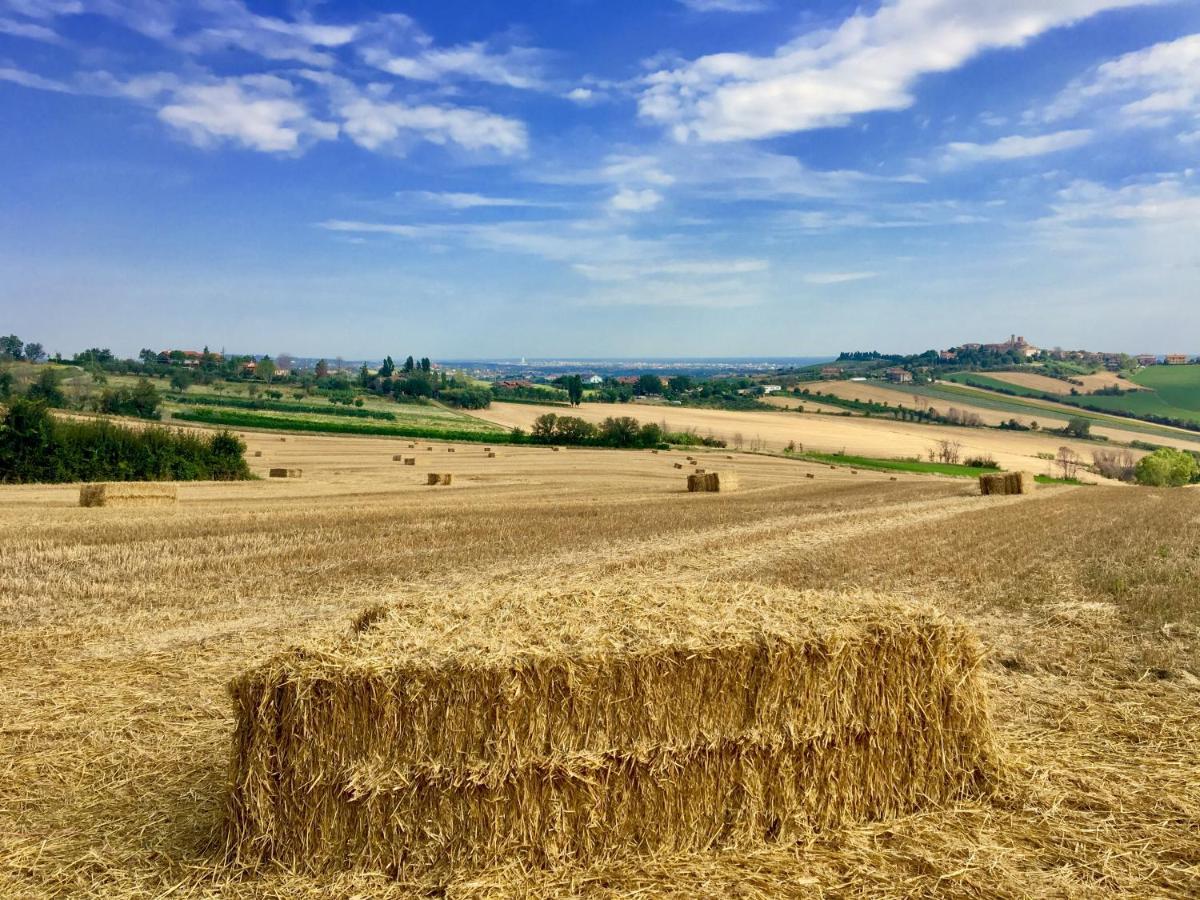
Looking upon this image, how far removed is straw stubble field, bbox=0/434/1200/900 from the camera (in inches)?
218

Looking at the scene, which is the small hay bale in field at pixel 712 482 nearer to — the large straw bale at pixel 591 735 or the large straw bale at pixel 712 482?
the large straw bale at pixel 712 482

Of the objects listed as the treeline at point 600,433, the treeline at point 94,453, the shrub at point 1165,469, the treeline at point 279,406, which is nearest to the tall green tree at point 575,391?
the treeline at point 279,406

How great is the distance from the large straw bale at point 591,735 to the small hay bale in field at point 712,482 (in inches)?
1286

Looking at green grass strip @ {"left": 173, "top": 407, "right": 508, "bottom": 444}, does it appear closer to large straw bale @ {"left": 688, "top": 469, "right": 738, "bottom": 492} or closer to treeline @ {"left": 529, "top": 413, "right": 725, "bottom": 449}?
treeline @ {"left": 529, "top": 413, "right": 725, "bottom": 449}

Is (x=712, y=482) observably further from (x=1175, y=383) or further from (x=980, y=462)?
(x=1175, y=383)

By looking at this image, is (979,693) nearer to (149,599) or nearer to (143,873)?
(143,873)

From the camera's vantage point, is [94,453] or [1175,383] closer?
[94,453]

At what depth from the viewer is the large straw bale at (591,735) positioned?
5.56 m

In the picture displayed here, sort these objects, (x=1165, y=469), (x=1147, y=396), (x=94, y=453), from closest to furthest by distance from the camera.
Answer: (x=94, y=453)
(x=1165, y=469)
(x=1147, y=396)

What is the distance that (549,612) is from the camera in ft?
22.4

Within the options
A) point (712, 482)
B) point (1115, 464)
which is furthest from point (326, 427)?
point (1115, 464)

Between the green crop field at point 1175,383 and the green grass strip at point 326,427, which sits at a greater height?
the green crop field at point 1175,383

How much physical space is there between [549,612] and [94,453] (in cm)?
3981

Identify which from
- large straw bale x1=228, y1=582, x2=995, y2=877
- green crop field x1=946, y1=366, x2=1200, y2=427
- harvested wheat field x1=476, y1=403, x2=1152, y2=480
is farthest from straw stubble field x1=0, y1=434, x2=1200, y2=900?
green crop field x1=946, y1=366, x2=1200, y2=427
